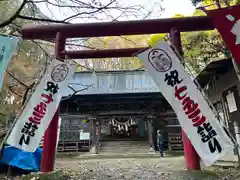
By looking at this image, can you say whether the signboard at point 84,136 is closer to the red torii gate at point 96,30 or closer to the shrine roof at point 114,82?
the shrine roof at point 114,82

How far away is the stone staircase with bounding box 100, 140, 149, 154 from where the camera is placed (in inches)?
613

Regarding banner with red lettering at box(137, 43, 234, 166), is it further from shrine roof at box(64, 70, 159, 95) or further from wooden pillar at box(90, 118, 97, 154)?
wooden pillar at box(90, 118, 97, 154)

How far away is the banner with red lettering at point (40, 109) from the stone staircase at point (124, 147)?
11.5 metres

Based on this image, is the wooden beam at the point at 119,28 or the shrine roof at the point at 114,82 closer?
the wooden beam at the point at 119,28

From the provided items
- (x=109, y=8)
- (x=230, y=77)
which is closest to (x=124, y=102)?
(x=230, y=77)

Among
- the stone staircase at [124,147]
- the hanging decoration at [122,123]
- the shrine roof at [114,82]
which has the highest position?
the shrine roof at [114,82]

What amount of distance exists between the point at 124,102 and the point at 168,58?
11.7 metres

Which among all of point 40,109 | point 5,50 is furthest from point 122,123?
point 5,50

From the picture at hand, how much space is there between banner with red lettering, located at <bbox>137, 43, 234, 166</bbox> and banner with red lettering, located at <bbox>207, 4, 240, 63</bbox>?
92cm

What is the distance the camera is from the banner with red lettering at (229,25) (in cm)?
400

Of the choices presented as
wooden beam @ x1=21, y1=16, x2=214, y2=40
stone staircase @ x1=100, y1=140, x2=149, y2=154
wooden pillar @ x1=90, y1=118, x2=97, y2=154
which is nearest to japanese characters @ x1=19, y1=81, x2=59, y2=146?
wooden beam @ x1=21, y1=16, x2=214, y2=40

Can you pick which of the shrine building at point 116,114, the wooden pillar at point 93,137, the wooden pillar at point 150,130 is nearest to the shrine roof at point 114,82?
the shrine building at point 116,114

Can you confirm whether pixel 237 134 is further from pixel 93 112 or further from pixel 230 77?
pixel 93 112

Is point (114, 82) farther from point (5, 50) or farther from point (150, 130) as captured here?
point (5, 50)
